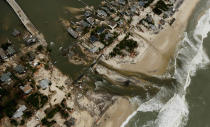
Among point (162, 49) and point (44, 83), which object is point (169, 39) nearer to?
point (162, 49)

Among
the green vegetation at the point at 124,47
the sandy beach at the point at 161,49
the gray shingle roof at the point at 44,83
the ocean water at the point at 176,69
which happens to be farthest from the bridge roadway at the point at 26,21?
the sandy beach at the point at 161,49

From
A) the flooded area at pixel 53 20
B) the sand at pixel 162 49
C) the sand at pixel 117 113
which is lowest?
the sand at pixel 117 113

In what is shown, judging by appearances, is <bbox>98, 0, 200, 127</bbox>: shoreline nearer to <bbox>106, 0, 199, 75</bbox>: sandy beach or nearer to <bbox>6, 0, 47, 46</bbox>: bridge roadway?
<bbox>106, 0, 199, 75</bbox>: sandy beach

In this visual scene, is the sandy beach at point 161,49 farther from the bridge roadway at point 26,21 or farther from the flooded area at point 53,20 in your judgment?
the bridge roadway at point 26,21

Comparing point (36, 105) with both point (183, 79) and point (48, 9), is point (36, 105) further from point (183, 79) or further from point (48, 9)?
point (183, 79)

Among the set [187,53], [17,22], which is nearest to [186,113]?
[187,53]
